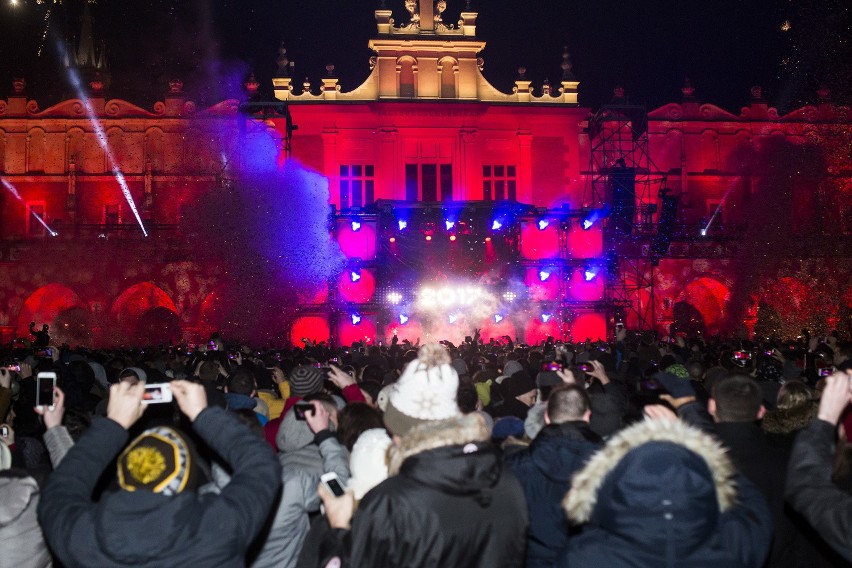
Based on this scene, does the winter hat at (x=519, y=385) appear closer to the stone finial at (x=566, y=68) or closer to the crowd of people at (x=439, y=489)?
the crowd of people at (x=439, y=489)

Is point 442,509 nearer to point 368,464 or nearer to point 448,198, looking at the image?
point 368,464

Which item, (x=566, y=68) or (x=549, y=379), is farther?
(x=566, y=68)

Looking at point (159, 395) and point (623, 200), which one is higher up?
point (623, 200)

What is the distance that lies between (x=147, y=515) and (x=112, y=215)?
3258cm

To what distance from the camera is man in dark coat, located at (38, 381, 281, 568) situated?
8.75 feet

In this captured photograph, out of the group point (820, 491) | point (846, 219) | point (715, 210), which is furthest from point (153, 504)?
point (846, 219)

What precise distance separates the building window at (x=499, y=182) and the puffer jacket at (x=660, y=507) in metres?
30.6

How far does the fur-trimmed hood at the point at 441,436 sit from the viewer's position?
296cm

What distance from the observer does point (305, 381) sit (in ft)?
21.4

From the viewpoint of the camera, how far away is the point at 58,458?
12.3 ft

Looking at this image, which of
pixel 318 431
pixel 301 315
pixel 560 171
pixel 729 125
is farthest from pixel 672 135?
pixel 318 431

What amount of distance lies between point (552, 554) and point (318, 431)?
1328 mm

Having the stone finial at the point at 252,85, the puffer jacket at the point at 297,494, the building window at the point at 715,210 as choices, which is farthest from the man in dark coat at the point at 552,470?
the building window at the point at 715,210

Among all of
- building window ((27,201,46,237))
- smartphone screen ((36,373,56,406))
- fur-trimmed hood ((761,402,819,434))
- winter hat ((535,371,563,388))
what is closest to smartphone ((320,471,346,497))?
smartphone screen ((36,373,56,406))
